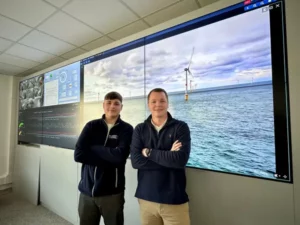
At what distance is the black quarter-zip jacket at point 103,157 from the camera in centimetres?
154

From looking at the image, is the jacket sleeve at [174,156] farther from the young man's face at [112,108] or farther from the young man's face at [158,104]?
the young man's face at [112,108]

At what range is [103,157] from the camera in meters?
1.56

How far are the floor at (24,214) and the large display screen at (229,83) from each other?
7.75ft

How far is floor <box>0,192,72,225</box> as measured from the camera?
2738mm

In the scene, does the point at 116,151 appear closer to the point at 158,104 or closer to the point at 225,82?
the point at 158,104

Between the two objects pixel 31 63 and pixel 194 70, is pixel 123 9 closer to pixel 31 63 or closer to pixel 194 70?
pixel 194 70

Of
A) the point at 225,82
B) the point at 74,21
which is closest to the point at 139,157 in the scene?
the point at 225,82

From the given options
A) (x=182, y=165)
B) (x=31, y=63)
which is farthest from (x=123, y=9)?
(x=31, y=63)

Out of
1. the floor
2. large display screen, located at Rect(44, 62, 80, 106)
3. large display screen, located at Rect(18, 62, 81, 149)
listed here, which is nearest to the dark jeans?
large display screen, located at Rect(18, 62, 81, 149)

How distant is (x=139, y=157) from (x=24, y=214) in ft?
10.1

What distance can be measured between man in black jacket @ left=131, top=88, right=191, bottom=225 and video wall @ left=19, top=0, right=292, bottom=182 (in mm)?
435

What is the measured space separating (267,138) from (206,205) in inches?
32.5

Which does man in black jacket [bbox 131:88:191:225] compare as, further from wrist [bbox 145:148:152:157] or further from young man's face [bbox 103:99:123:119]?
young man's face [bbox 103:99:123:119]

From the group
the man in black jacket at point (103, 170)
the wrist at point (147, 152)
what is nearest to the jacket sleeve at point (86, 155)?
the man in black jacket at point (103, 170)
